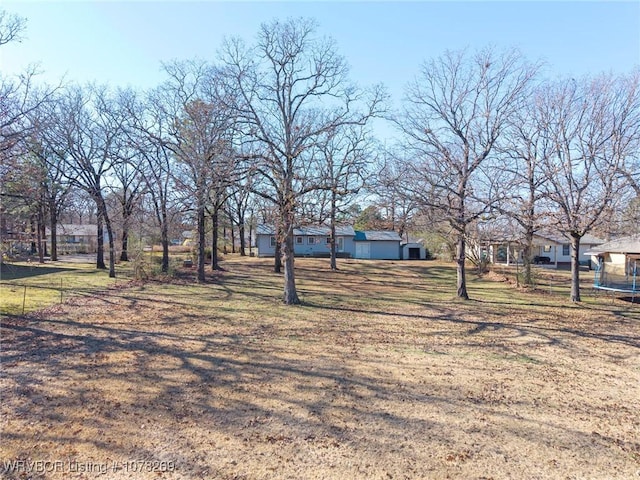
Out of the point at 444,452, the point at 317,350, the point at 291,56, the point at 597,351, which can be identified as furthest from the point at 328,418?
the point at 291,56

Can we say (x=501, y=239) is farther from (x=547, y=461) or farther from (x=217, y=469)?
(x=217, y=469)

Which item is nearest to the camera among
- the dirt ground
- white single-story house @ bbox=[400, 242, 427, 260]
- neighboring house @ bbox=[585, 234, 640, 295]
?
the dirt ground

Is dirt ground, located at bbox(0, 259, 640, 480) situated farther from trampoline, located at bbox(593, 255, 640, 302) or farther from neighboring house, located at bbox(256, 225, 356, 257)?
neighboring house, located at bbox(256, 225, 356, 257)

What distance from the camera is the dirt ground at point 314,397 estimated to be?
421 centimetres

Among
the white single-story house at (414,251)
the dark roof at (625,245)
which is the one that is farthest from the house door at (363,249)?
the dark roof at (625,245)

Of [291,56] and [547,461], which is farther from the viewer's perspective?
[291,56]

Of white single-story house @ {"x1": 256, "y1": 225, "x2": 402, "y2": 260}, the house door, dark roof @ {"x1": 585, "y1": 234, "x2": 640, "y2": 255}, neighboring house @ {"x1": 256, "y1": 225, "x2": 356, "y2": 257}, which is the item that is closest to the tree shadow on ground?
neighboring house @ {"x1": 256, "y1": 225, "x2": 356, "y2": 257}

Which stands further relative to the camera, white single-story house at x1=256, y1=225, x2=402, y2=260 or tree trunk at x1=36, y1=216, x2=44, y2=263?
white single-story house at x1=256, y1=225, x2=402, y2=260

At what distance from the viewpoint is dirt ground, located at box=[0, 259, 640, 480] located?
4.21 meters

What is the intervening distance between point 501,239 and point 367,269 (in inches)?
500

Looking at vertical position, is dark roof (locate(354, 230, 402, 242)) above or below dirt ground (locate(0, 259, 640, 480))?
above

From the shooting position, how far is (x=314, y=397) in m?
5.90

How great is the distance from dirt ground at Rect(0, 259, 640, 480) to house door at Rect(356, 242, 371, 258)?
101 ft

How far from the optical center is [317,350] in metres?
8.52
